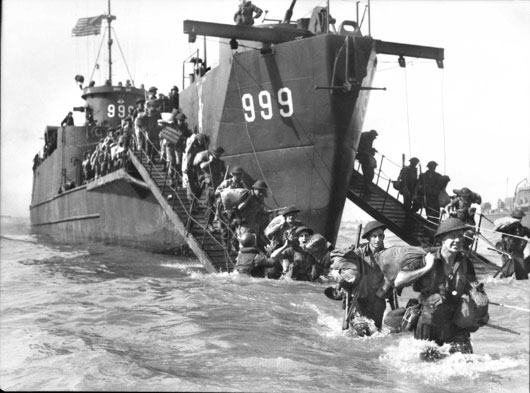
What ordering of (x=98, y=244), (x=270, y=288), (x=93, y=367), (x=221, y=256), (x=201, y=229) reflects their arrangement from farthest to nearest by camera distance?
(x=98, y=244)
(x=201, y=229)
(x=221, y=256)
(x=270, y=288)
(x=93, y=367)

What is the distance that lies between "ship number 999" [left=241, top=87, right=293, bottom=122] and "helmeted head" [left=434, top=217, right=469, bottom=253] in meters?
8.23

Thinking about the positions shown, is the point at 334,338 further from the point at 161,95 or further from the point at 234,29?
the point at 161,95

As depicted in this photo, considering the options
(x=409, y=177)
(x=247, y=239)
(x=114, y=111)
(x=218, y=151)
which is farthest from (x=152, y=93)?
(x=114, y=111)

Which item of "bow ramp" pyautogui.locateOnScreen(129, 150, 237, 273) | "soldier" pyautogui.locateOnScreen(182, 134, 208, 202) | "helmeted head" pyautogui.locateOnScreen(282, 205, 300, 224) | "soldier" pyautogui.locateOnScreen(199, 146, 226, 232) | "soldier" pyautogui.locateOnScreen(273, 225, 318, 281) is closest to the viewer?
"soldier" pyautogui.locateOnScreen(273, 225, 318, 281)

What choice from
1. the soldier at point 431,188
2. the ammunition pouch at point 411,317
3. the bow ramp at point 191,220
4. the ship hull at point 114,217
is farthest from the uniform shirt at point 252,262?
the soldier at point 431,188

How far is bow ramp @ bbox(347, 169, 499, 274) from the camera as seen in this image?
14.8m

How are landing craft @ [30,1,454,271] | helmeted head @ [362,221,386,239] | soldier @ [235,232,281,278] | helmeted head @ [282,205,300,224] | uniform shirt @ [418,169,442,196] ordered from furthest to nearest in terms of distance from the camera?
uniform shirt @ [418,169,442,196] → landing craft @ [30,1,454,271] → soldier @ [235,232,281,278] → helmeted head @ [282,205,300,224] → helmeted head @ [362,221,386,239]

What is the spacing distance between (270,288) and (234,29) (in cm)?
586

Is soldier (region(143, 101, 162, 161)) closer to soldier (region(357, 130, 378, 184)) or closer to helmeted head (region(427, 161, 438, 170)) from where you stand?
soldier (region(357, 130, 378, 184))

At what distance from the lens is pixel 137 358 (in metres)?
5.34

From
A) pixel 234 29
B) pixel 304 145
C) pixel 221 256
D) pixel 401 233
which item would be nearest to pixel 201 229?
pixel 221 256

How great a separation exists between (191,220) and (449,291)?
7.97 metres

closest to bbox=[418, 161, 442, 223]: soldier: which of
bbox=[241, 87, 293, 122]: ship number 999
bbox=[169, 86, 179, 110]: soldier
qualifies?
bbox=[241, 87, 293, 122]: ship number 999

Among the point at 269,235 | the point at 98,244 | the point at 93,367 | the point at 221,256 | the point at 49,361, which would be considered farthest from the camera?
the point at 98,244
